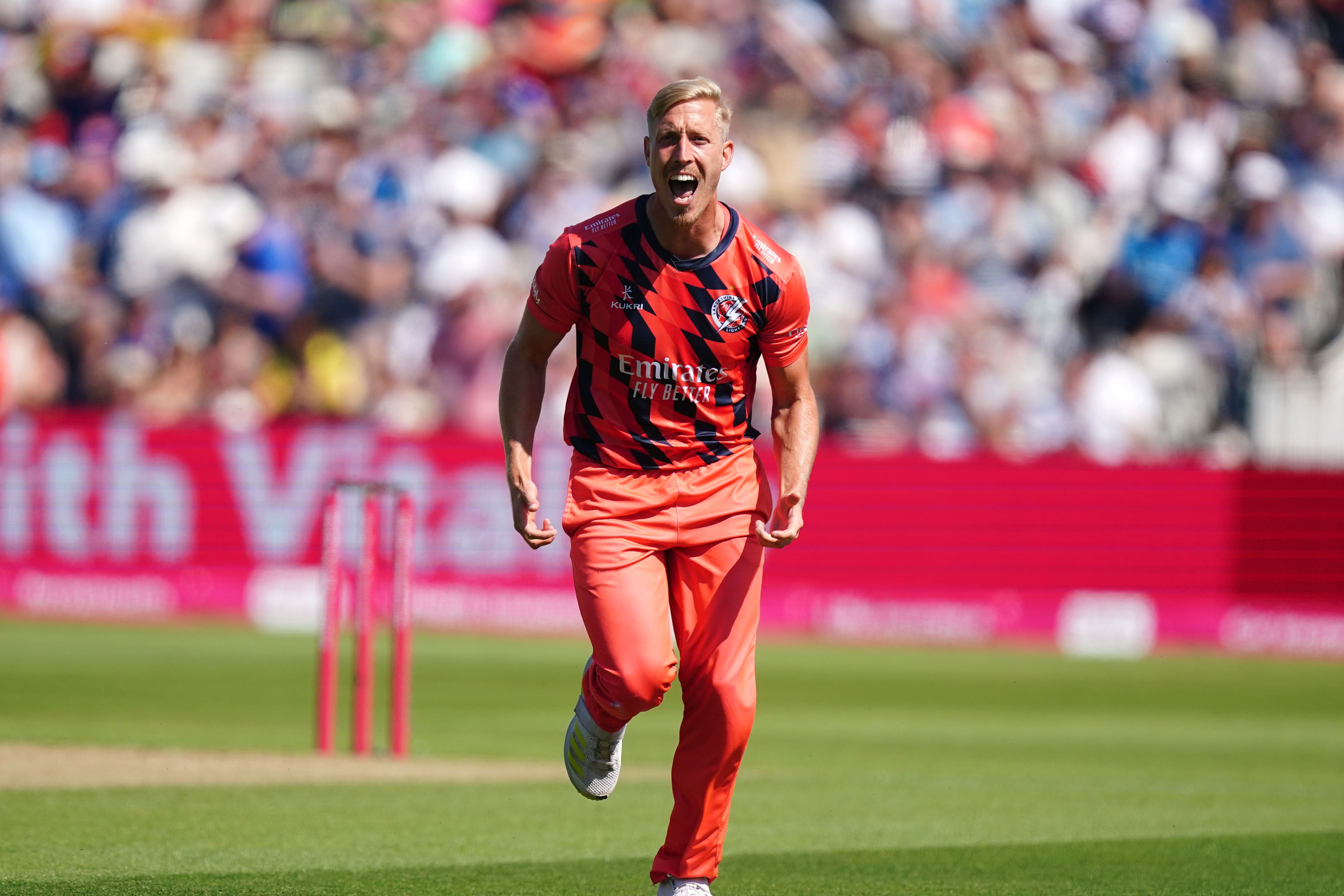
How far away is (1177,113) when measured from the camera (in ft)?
72.4

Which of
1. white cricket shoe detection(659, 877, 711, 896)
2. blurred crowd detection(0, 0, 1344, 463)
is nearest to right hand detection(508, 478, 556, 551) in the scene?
white cricket shoe detection(659, 877, 711, 896)

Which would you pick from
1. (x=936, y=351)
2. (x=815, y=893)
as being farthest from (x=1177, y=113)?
(x=815, y=893)

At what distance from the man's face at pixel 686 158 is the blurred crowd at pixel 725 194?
528 inches

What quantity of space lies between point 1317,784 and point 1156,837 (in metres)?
2.76

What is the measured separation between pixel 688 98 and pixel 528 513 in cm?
133

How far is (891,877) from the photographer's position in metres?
7.23

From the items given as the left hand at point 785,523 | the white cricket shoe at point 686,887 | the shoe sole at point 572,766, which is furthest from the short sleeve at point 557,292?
the white cricket shoe at point 686,887

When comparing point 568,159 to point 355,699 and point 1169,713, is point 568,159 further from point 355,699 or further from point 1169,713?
point 355,699

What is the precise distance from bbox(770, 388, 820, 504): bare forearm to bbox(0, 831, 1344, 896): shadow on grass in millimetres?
1510

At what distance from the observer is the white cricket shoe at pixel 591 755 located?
6270 millimetres

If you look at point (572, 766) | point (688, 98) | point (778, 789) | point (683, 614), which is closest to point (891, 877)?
point (572, 766)

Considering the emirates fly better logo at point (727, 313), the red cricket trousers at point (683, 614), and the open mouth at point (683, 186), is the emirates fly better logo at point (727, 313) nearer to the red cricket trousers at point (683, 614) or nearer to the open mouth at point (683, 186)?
the open mouth at point (683, 186)

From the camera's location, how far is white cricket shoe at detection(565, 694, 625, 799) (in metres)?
6.27

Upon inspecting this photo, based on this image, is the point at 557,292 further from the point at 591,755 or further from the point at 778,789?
the point at 778,789
